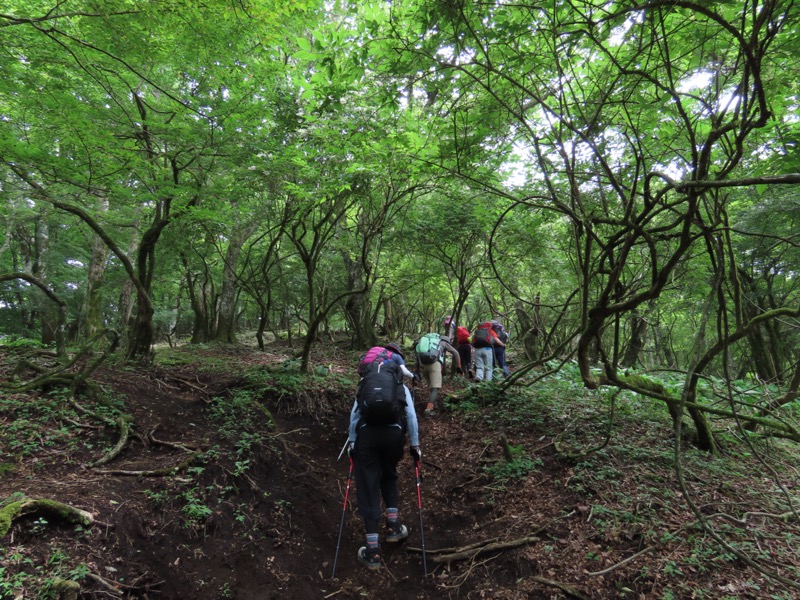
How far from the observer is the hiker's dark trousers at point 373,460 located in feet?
14.4

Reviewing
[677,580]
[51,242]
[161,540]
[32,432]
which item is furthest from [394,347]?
[51,242]

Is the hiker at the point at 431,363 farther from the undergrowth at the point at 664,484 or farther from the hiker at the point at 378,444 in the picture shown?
the hiker at the point at 378,444

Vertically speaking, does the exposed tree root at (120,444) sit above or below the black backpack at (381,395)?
below

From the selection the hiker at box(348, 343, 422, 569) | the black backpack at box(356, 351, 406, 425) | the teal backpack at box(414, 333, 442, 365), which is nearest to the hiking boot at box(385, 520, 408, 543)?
the hiker at box(348, 343, 422, 569)

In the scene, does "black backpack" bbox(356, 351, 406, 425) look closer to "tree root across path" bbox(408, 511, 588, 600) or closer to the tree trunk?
"tree root across path" bbox(408, 511, 588, 600)

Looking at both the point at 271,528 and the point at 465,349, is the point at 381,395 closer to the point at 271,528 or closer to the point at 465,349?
the point at 271,528

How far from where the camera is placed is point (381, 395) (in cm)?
438

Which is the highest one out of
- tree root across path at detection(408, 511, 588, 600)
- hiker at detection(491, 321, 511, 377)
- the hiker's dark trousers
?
hiker at detection(491, 321, 511, 377)

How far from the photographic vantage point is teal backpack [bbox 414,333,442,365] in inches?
315

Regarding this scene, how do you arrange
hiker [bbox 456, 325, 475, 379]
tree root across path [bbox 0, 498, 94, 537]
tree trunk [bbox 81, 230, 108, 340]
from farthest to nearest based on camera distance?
tree trunk [bbox 81, 230, 108, 340] → hiker [bbox 456, 325, 475, 379] → tree root across path [bbox 0, 498, 94, 537]

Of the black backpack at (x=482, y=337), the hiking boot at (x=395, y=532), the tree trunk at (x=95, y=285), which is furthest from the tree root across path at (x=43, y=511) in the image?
the tree trunk at (x=95, y=285)

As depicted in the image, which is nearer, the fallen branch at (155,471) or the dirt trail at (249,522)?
the dirt trail at (249,522)

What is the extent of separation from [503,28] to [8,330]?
25.7 metres

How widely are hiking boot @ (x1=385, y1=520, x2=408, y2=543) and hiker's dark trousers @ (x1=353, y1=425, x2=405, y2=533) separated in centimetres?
34
